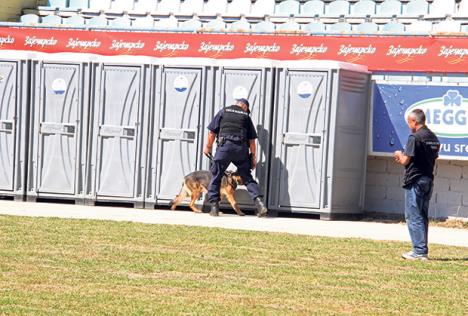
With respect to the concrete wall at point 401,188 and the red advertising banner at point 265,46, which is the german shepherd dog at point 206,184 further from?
the red advertising banner at point 265,46

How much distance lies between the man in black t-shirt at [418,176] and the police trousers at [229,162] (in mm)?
5247

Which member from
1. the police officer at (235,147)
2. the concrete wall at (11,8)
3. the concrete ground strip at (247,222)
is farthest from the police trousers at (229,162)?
the concrete wall at (11,8)

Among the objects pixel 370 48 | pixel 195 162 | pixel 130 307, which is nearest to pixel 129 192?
pixel 195 162

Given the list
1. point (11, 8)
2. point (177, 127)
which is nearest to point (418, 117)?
point (177, 127)

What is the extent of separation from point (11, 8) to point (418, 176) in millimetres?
13944

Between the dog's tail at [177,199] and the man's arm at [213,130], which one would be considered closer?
the man's arm at [213,130]

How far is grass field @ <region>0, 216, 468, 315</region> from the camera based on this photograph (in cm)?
997

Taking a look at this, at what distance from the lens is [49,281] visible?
10883mm

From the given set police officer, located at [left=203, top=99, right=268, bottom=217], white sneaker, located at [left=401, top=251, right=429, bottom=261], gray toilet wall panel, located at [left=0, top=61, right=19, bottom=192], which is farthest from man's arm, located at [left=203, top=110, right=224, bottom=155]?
white sneaker, located at [left=401, top=251, right=429, bottom=261]

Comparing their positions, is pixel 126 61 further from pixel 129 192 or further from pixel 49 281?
pixel 49 281

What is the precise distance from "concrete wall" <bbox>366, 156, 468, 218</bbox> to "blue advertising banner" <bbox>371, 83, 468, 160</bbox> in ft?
1.11

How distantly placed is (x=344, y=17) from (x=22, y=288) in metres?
13.3

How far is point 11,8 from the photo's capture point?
25.5 meters

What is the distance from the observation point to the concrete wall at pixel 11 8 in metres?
25.2
